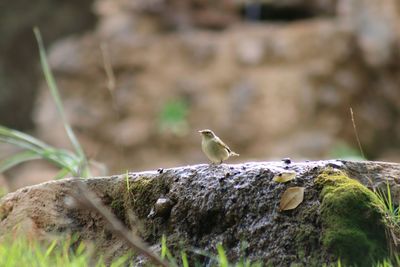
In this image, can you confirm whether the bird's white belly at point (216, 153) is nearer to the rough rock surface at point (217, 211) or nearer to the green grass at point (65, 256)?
the rough rock surface at point (217, 211)

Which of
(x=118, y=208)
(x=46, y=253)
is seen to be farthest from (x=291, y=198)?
(x=46, y=253)

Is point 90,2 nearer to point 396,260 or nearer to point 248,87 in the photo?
point 248,87

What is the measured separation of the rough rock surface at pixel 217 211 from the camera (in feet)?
7.55

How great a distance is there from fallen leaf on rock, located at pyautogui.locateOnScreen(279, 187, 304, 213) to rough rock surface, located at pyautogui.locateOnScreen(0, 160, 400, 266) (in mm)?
16

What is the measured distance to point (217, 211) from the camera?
2.42 meters

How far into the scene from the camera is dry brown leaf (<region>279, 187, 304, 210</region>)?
7.66 feet

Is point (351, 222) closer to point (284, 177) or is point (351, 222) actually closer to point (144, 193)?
point (284, 177)

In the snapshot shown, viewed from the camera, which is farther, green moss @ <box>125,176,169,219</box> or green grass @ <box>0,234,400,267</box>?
green moss @ <box>125,176,169,219</box>

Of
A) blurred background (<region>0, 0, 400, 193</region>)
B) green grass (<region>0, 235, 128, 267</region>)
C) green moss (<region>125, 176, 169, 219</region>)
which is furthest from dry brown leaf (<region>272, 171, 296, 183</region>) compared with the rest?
blurred background (<region>0, 0, 400, 193</region>)

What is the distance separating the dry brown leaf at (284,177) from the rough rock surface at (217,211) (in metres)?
0.01

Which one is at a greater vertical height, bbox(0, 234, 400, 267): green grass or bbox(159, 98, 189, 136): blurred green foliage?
bbox(0, 234, 400, 267): green grass

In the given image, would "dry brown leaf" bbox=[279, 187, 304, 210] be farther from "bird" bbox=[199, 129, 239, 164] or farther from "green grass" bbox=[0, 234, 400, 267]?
"bird" bbox=[199, 129, 239, 164]

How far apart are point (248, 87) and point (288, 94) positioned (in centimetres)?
39

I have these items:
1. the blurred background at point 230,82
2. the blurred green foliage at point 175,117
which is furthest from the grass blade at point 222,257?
the blurred green foliage at point 175,117
